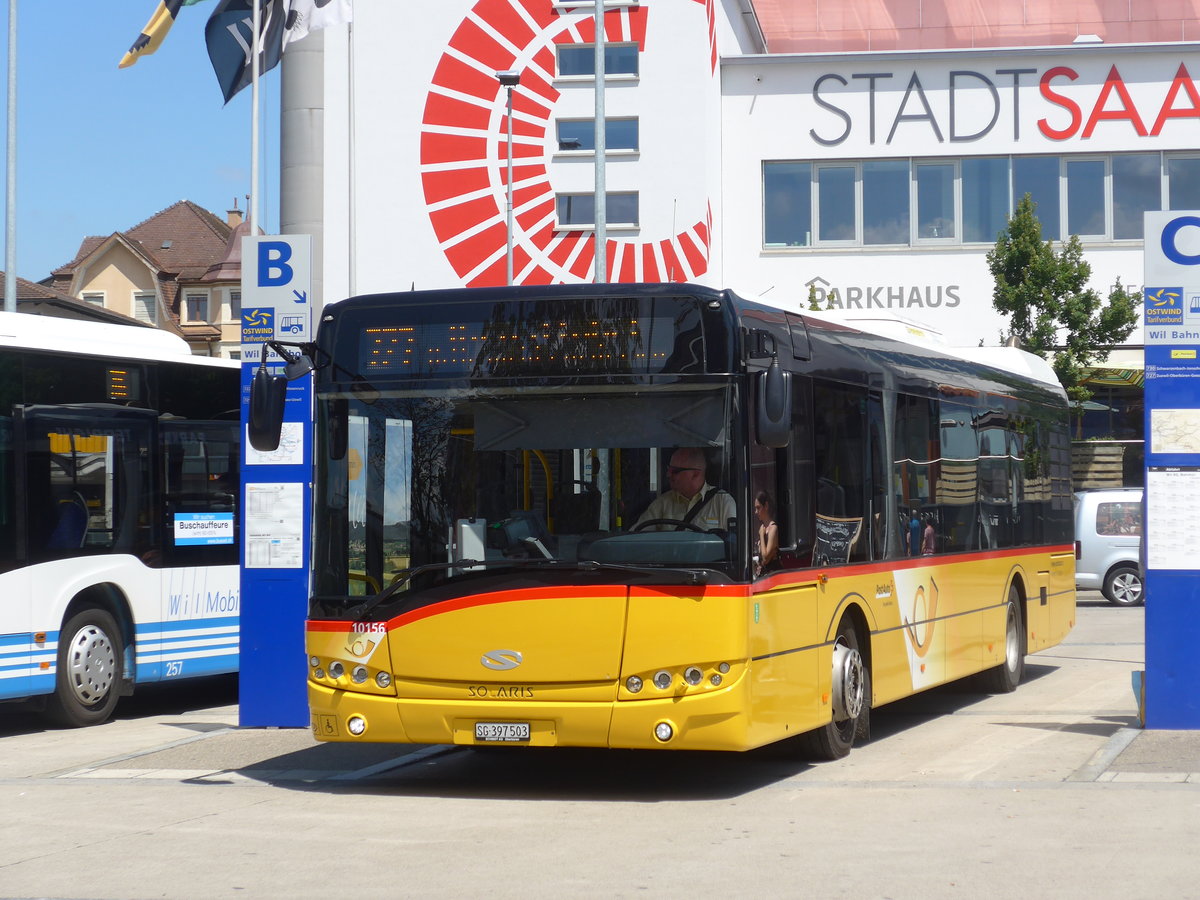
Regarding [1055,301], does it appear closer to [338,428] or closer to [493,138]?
[493,138]

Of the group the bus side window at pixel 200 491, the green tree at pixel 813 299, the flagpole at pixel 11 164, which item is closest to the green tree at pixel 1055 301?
the green tree at pixel 813 299

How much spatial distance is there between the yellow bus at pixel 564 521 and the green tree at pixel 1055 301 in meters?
30.3

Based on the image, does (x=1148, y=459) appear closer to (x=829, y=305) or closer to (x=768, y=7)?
(x=829, y=305)

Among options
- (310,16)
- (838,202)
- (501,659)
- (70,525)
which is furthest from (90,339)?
(838,202)

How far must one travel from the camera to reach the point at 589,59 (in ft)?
160

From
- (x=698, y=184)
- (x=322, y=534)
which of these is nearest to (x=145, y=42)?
(x=698, y=184)

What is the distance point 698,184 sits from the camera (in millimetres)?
46281

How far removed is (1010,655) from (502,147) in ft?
112

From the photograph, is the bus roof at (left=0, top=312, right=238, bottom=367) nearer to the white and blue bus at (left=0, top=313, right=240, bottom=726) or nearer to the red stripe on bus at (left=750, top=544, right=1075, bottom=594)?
the white and blue bus at (left=0, top=313, right=240, bottom=726)

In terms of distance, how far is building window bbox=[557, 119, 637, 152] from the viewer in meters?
48.1

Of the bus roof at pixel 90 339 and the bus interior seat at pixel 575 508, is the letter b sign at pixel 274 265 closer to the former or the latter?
the bus roof at pixel 90 339

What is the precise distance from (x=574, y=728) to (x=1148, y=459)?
478 centimetres

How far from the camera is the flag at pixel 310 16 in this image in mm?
16969

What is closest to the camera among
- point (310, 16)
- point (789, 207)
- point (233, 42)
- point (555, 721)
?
point (555, 721)
